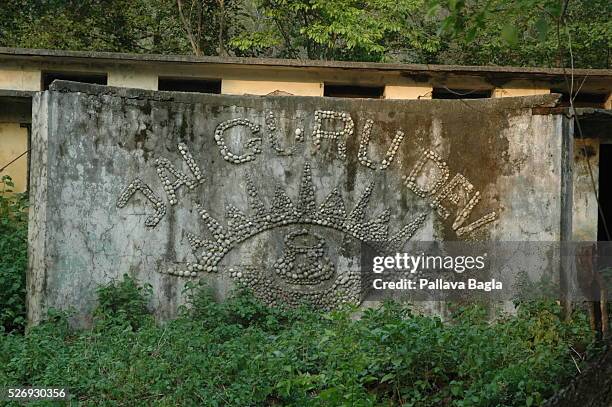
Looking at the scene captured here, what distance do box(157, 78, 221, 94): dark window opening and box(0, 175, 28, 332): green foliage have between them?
3.32m

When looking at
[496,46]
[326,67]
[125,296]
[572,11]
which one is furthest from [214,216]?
[572,11]

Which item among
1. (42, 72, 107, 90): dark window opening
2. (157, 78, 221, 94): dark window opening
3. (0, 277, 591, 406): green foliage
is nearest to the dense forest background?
(157, 78, 221, 94): dark window opening

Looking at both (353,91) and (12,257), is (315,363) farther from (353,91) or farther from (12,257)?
(353,91)

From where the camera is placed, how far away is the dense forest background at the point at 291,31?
19500mm

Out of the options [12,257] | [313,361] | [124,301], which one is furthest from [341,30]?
[313,361]

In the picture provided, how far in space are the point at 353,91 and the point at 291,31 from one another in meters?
6.69

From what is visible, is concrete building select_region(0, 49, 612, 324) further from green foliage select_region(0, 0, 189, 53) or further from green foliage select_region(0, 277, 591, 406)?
green foliage select_region(0, 0, 189, 53)

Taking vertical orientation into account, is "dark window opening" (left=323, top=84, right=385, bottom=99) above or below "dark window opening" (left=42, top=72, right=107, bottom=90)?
below

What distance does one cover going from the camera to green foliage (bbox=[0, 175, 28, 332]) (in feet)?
29.9

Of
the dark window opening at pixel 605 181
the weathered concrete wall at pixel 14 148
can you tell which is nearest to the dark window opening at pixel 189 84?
the weathered concrete wall at pixel 14 148

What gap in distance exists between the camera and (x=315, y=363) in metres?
7.32

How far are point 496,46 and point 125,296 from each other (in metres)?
13.4

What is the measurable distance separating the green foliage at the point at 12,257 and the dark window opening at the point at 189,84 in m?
3.32

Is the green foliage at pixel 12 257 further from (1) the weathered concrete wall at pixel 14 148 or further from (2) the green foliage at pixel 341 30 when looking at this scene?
(2) the green foliage at pixel 341 30
